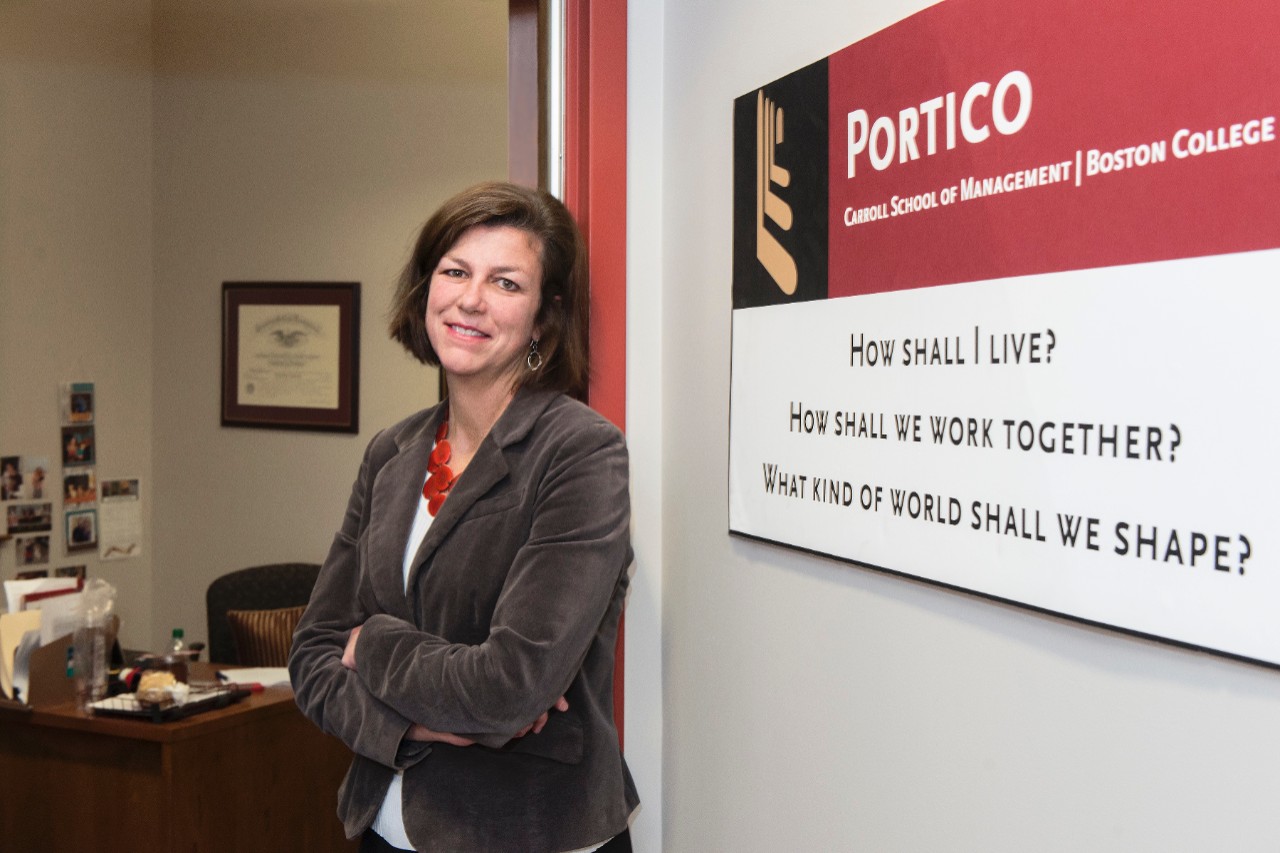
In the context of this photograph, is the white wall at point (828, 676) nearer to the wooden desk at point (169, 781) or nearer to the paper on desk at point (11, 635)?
the wooden desk at point (169, 781)

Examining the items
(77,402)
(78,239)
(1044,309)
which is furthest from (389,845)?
(78,239)

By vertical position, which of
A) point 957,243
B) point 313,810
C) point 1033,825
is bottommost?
point 313,810

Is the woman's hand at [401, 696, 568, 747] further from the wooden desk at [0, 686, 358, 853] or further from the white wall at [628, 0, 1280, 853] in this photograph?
the wooden desk at [0, 686, 358, 853]

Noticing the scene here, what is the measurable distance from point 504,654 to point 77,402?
3.55m

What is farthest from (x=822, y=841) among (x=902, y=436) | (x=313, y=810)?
(x=313, y=810)

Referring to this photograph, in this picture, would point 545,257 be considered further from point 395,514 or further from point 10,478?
point 10,478

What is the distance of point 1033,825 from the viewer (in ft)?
3.70

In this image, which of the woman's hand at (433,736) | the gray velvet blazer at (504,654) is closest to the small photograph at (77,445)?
the gray velvet blazer at (504,654)

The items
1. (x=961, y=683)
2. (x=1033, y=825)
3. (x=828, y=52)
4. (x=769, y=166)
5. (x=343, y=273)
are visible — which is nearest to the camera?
(x=1033, y=825)

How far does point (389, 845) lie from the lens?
1703 mm

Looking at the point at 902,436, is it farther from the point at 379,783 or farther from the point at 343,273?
the point at 343,273

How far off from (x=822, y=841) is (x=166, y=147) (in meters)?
4.22

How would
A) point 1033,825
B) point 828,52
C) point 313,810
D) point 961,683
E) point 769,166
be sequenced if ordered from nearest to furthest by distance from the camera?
point 1033,825 → point 961,683 → point 828,52 → point 769,166 → point 313,810

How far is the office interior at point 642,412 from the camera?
1085mm
